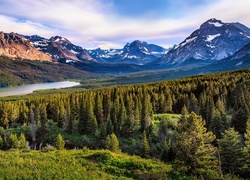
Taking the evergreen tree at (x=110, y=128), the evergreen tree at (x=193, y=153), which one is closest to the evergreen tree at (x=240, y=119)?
the evergreen tree at (x=110, y=128)

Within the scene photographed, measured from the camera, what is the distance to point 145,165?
2439cm

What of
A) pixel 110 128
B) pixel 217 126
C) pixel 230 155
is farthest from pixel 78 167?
pixel 110 128

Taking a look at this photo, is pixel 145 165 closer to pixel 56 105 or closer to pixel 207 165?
pixel 207 165

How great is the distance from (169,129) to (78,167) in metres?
47.9

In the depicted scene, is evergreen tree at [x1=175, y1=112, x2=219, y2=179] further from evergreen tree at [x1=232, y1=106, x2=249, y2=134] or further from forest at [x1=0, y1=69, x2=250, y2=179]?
evergreen tree at [x1=232, y1=106, x2=249, y2=134]

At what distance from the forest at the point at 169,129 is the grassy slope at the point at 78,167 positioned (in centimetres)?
285

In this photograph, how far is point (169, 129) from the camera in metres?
67.2

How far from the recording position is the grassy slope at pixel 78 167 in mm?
20078

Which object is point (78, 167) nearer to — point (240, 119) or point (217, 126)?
point (217, 126)

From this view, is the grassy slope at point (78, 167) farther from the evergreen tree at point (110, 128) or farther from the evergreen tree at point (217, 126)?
the evergreen tree at point (110, 128)

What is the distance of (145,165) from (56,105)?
87.6 metres

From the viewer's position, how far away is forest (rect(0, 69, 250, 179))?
26.1 m

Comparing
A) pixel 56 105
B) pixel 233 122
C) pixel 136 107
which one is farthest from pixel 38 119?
pixel 233 122

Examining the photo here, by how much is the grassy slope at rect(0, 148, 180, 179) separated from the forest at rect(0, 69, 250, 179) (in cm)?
285
